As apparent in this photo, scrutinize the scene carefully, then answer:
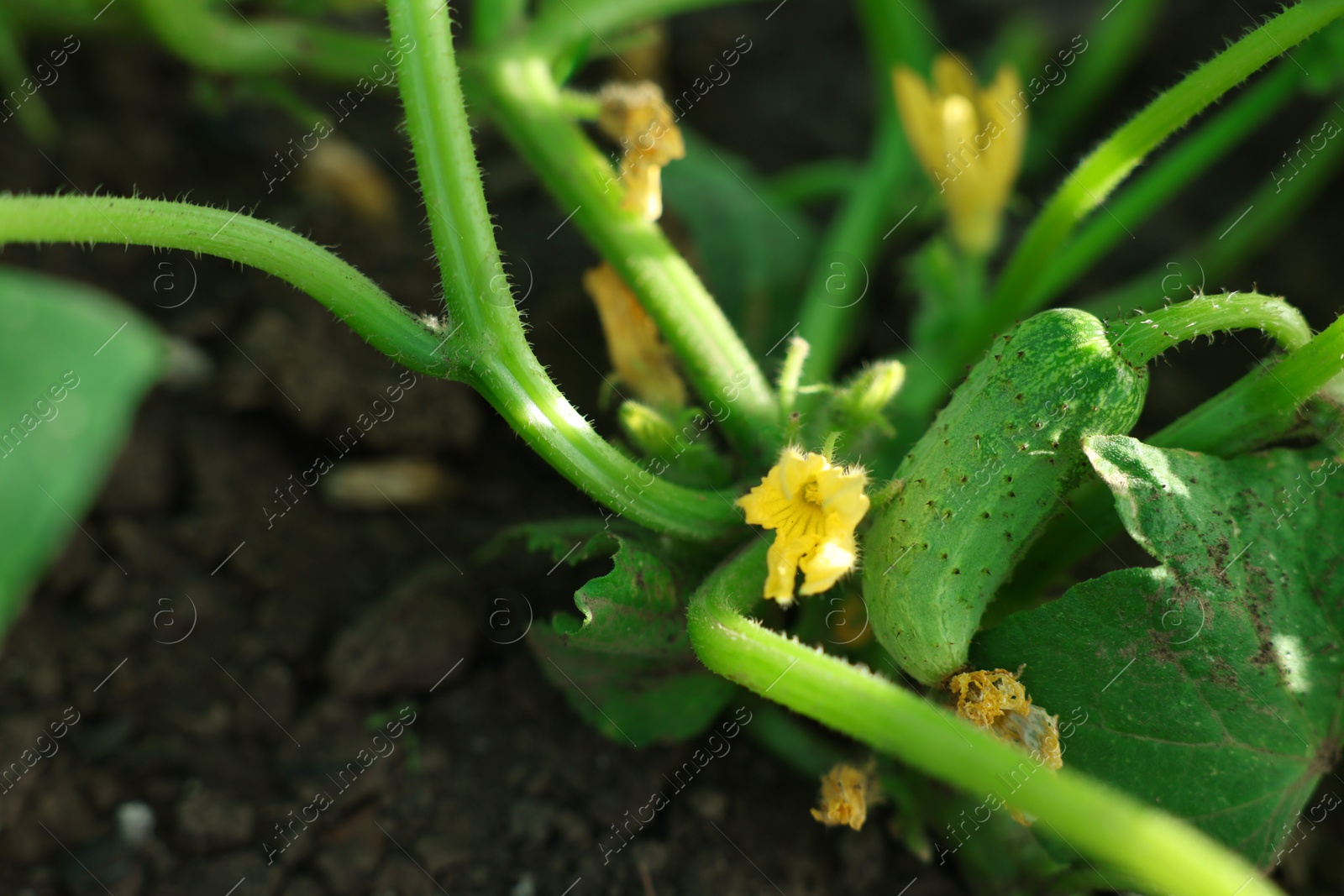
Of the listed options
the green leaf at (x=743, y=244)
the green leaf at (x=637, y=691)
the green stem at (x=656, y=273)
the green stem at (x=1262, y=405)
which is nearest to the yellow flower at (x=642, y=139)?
the green stem at (x=656, y=273)

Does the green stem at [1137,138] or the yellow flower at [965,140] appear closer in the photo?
the green stem at [1137,138]

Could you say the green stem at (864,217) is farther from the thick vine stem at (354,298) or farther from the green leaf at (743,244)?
the thick vine stem at (354,298)

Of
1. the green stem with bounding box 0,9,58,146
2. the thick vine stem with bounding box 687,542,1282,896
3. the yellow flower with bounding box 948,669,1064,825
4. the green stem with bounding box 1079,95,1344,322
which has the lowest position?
the green stem with bounding box 1079,95,1344,322

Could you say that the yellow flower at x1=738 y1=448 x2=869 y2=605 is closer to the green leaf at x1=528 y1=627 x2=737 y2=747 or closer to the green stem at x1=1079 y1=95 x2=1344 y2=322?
the green leaf at x1=528 y1=627 x2=737 y2=747

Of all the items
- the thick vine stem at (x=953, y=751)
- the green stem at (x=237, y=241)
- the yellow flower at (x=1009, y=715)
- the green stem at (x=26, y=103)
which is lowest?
the yellow flower at (x=1009, y=715)

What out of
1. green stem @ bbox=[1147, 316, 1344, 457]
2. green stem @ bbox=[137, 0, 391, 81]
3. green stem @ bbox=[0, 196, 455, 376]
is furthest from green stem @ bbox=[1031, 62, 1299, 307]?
green stem @ bbox=[137, 0, 391, 81]

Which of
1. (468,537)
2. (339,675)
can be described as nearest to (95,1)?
(468,537)

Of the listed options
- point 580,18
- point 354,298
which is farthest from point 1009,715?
point 580,18
